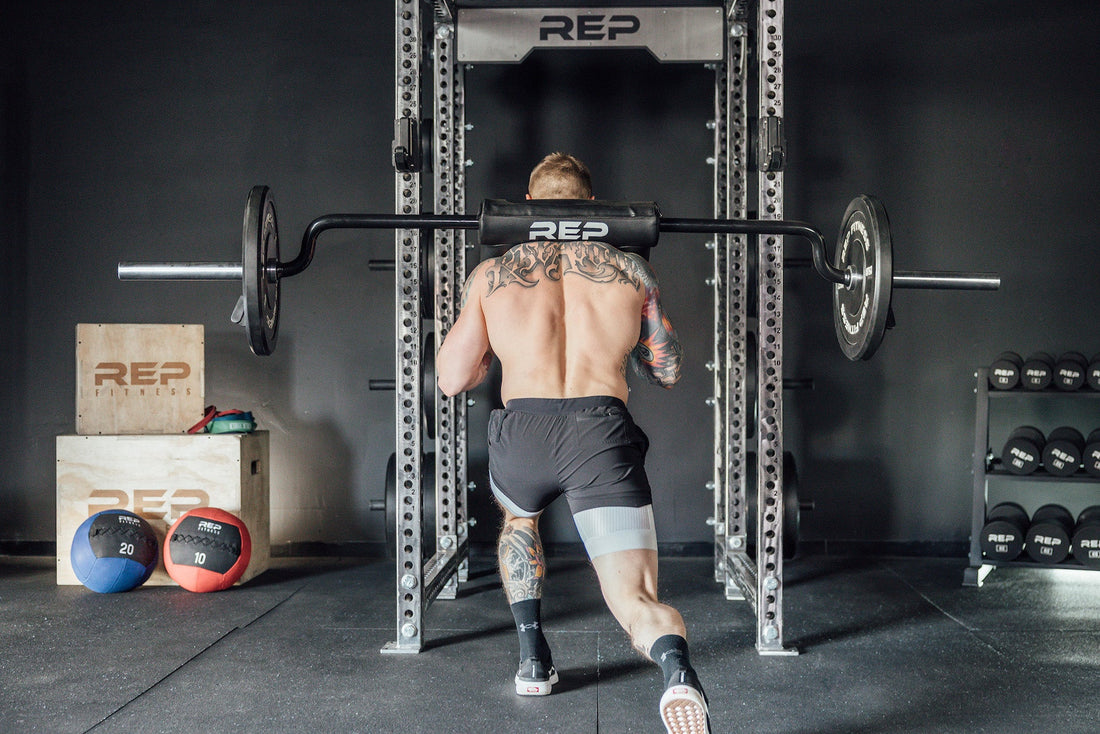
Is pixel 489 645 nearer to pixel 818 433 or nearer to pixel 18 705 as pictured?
pixel 18 705

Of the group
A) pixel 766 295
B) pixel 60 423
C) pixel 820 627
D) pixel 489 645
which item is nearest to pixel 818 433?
pixel 820 627

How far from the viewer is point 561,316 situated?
2.15 metres

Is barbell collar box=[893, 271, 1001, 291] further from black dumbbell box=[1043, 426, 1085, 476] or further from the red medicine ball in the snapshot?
the red medicine ball

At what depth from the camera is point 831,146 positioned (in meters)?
4.07

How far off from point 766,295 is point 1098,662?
5.06ft

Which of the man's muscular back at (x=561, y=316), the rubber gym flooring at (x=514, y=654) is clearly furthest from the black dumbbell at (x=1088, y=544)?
the man's muscular back at (x=561, y=316)

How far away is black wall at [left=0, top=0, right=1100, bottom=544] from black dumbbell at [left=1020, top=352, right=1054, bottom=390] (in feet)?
1.60

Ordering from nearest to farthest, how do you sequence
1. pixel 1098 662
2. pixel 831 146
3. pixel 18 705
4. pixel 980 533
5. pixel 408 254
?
1. pixel 18 705
2. pixel 1098 662
3. pixel 408 254
4. pixel 980 533
5. pixel 831 146

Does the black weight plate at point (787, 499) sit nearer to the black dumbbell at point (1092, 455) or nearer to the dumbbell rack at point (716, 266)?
the dumbbell rack at point (716, 266)

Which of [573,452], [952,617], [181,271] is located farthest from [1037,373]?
[181,271]

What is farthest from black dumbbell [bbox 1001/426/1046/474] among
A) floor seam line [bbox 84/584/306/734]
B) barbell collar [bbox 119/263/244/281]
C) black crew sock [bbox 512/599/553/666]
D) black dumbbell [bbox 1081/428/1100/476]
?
barbell collar [bbox 119/263/244/281]

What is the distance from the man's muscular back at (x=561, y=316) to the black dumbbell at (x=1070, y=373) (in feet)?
7.47

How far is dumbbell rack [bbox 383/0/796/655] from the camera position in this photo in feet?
9.03

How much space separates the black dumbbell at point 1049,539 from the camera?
3455 mm
